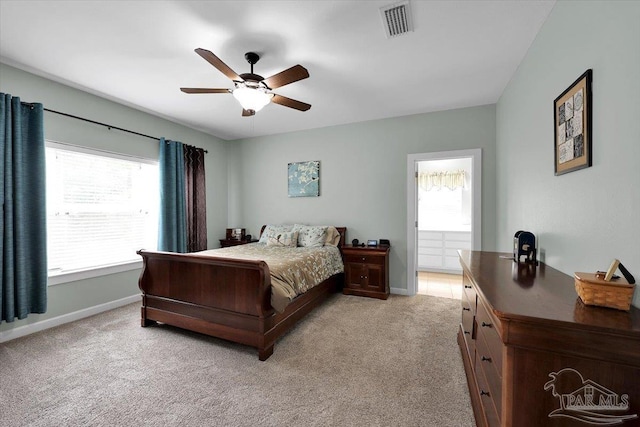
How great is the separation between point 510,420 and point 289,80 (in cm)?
243

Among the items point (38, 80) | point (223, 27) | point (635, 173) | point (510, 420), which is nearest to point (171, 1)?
point (223, 27)

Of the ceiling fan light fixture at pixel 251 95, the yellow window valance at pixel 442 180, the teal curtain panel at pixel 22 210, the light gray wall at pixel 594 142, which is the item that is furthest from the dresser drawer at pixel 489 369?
the yellow window valance at pixel 442 180

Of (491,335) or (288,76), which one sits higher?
(288,76)

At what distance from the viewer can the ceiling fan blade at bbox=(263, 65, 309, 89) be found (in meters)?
2.04

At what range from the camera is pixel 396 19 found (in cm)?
195

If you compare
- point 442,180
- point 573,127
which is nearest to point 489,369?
point 573,127

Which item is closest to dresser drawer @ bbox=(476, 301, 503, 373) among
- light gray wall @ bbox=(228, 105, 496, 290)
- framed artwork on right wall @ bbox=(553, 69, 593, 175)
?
framed artwork on right wall @ bbox=(553, 69, 593, 175)

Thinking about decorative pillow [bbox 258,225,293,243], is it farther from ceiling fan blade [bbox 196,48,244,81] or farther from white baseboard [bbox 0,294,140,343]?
ceiling fan blade [bbox 196,48,244,81]

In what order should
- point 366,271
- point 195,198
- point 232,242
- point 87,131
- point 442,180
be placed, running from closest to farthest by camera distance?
point 87,131, point 366,271, point 195,198, point 232,242, point 442,180

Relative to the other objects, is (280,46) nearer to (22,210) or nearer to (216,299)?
(216,299)

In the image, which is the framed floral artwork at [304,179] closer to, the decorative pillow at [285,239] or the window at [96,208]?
the decorative pillow at [285,239]

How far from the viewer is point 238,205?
5.25 m

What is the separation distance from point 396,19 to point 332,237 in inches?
114

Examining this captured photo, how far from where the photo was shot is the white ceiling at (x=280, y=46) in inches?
73.8
